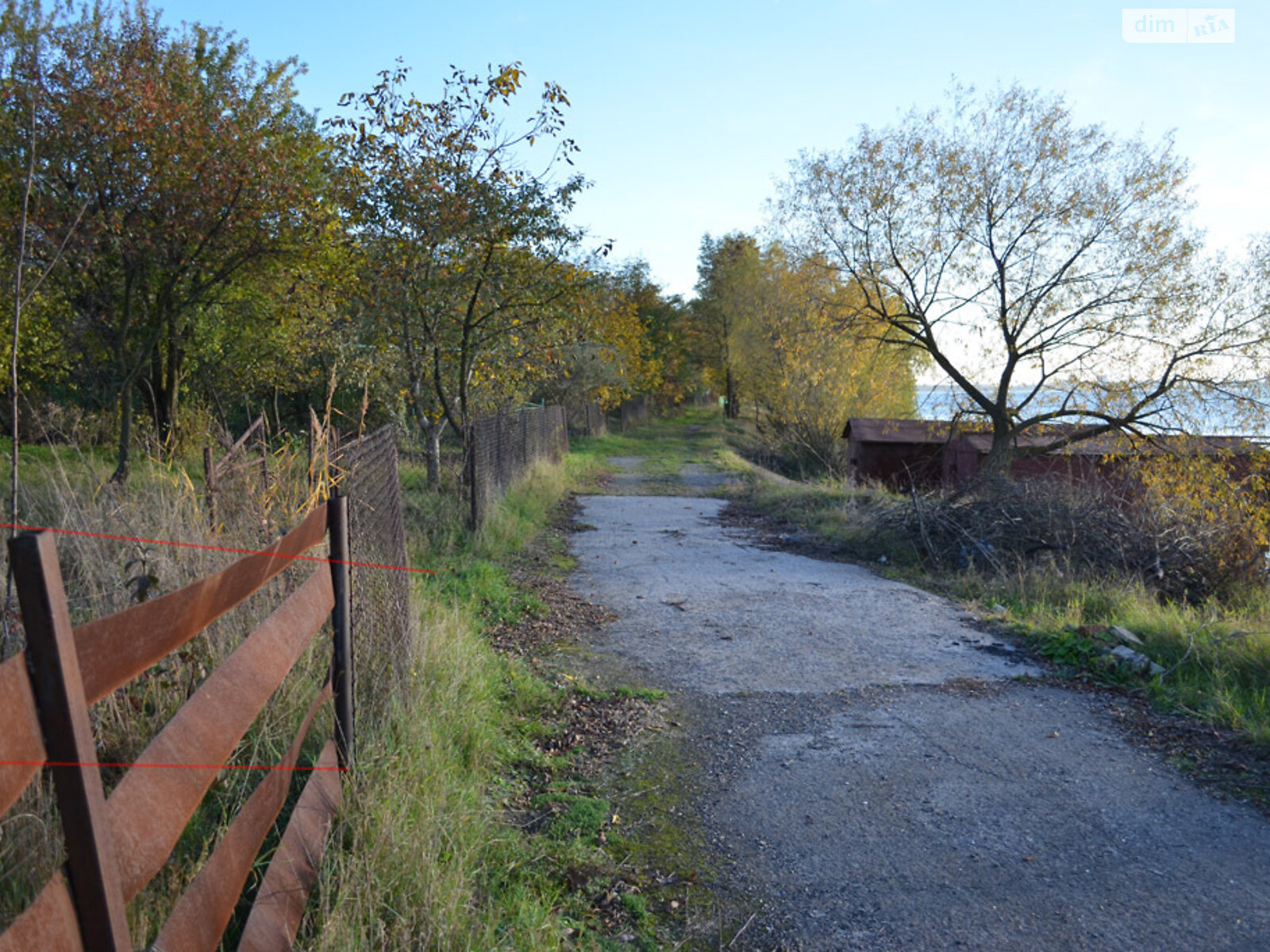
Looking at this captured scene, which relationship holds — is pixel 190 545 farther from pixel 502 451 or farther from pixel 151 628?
pixel 502 451

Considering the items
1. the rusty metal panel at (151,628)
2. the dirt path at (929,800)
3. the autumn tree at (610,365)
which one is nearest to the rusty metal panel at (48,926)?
the rusty metal panel at (151,628)

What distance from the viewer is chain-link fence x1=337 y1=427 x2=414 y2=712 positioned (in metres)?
4.29

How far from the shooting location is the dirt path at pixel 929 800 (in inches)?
137

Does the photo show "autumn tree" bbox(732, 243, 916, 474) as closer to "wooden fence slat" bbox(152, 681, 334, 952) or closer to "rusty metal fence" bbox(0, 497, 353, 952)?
"rusty metal fence" bbox(0, 497, 353, 952)

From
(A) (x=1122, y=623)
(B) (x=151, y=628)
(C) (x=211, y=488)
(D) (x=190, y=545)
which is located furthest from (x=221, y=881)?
(A) (x=1122, y=623)

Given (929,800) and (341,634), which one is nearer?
(341,634)

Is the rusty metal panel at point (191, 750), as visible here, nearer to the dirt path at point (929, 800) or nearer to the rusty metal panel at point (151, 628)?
the rusty metal panel at point (151, 628)

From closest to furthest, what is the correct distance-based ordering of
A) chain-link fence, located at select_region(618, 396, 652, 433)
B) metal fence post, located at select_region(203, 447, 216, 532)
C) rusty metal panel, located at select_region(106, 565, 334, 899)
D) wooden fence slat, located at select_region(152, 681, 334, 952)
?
rusty metal panel, located at select_region(106, 565, 334, 899) < wooden fence slat, located at select_region(152, 681, 334, 952) < metal fence post, located at select_region(203, 447, 216, 532) < chain-link fence, located at select_region(618, 396, 652, 433)

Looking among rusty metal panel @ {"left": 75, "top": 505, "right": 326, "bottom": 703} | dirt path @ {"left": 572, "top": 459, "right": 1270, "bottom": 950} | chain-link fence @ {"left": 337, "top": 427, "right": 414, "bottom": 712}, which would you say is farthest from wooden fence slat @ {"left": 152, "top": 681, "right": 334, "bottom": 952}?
dirt path @ {"left": 572, "top": 459, "right": 1270, "bottom": 950}

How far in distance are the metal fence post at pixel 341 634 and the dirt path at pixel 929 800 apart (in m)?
1.67

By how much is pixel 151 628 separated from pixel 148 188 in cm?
1164

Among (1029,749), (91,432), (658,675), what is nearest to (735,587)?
(658,675)

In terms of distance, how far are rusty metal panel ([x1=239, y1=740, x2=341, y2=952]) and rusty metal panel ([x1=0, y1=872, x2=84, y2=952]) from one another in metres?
0.90

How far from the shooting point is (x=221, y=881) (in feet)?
7.67
